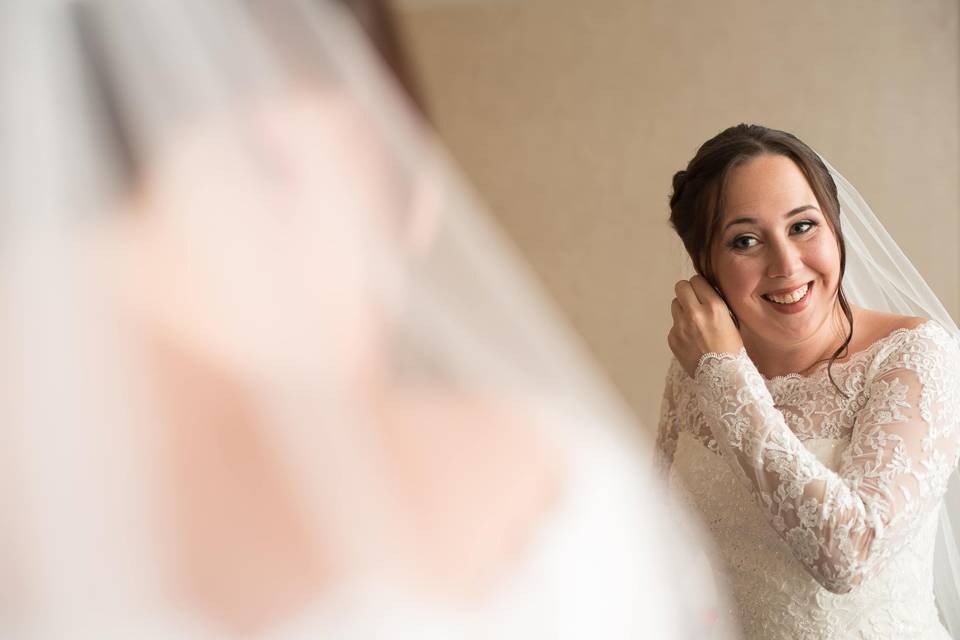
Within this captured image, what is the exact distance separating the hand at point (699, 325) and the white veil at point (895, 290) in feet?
1.25

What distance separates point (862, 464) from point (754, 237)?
1.57 feet

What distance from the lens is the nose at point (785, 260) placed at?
5.31ft

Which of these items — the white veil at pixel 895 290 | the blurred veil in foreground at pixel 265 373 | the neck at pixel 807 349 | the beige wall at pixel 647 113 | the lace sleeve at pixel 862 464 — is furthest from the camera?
the beige wall at pixel 647 113

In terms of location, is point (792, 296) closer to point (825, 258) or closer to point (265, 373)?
point (825, 258)

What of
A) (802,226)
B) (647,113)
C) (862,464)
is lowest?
(862,464)

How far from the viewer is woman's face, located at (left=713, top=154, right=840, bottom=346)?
5.35 feet

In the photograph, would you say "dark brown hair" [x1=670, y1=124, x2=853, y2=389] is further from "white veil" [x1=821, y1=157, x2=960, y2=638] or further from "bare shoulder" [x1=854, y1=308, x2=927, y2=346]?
"white veil" [x1=821, y1=157, x2=960, y2=638]

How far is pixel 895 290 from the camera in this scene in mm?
1950

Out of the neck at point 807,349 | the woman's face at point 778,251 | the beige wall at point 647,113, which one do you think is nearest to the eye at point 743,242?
the woman's face at point 778,251

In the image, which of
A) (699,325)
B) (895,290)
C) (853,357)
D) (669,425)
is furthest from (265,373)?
(895,290)

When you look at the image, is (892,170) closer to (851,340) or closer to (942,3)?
(942,3)

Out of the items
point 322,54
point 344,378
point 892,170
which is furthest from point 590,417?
point 892,170

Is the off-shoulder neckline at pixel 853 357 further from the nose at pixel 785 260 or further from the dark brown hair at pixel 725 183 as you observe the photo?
the nose at pixel 785 260

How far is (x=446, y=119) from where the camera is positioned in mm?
3914
